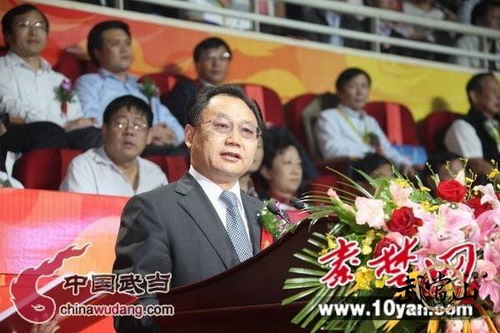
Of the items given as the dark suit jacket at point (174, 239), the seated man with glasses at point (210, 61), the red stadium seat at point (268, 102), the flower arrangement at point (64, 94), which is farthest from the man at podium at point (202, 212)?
the red stadium seat at point (268, 102)

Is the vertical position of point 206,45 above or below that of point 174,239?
above

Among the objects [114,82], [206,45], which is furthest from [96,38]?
[206,45]

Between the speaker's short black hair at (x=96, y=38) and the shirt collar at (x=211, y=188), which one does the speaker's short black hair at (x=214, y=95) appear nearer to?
the shirt collar at (x=211, y=188)

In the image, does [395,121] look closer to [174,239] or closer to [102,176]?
[102,176]

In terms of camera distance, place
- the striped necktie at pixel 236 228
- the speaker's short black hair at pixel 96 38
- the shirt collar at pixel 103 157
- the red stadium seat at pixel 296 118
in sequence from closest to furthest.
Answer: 1. the striped necktie at pixel 236 228
2. the shirt collar at pixel 103 157
3. the speaker's short black hair at pixel 96 38
4. the red stadium seat at pixel 296 118

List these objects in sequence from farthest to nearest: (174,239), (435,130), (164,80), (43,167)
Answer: (435,130) → (164,80) → (43,167) → (174,239)

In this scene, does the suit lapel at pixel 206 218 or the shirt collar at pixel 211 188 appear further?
the shirt collar at pixel 211 188

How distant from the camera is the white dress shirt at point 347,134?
4.45 metres

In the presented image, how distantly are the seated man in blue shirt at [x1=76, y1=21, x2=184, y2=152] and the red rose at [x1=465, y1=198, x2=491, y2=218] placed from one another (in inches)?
90.1

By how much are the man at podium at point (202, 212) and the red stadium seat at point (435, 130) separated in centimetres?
261

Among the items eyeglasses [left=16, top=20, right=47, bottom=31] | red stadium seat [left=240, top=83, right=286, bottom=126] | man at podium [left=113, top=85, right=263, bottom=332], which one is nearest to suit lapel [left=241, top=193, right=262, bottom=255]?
man at podium [left=113, top=85, right=263, bottom=332]

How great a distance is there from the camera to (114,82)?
386 cm

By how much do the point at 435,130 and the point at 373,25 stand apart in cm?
62

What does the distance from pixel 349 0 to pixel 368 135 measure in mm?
769
